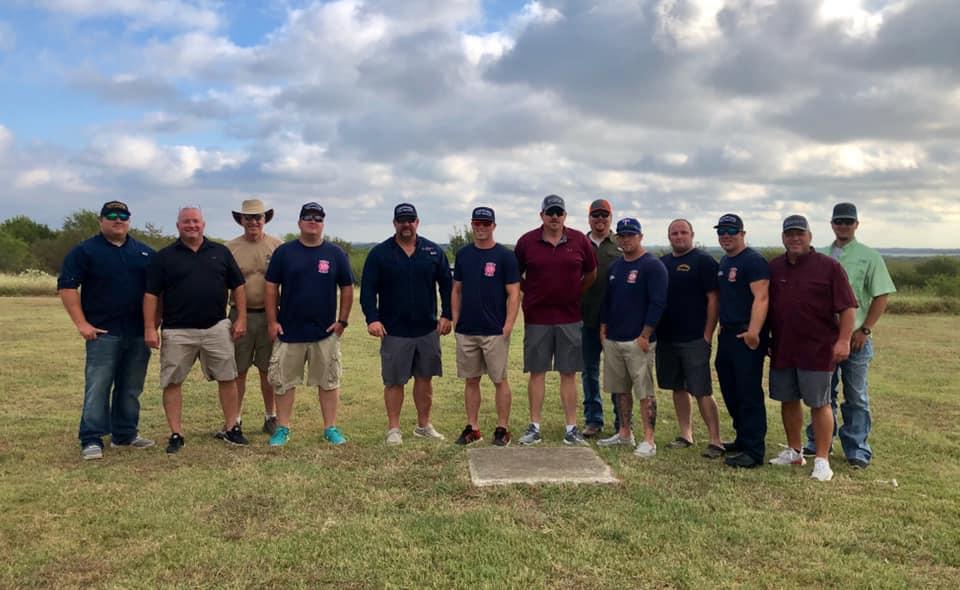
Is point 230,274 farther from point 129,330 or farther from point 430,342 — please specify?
point 430,342

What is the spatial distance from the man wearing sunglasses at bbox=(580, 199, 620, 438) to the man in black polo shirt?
3407 mm

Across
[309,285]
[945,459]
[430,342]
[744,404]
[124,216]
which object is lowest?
[945,459]

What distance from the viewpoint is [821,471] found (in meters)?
5.28

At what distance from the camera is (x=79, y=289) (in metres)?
6.15

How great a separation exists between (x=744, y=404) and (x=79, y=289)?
5927 millimetres

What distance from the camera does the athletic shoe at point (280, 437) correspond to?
6246 mm

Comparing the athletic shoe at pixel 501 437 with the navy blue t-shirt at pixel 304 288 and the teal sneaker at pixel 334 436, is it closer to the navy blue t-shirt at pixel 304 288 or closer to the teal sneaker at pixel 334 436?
the teal sneaker at pixel 334 436

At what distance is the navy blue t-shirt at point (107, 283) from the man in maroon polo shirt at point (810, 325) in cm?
541

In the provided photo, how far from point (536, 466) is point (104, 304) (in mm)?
3900

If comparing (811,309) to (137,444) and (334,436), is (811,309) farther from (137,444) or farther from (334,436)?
(137,444)

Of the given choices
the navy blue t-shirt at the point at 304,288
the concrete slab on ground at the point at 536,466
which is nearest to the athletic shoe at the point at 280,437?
the navy blue t-shirt at the point at 304,288

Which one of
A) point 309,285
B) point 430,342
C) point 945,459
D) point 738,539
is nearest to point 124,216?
point 309,285

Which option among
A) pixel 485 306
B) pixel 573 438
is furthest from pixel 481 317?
pixel 573 438

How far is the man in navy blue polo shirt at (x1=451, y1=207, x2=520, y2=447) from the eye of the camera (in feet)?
20.3
